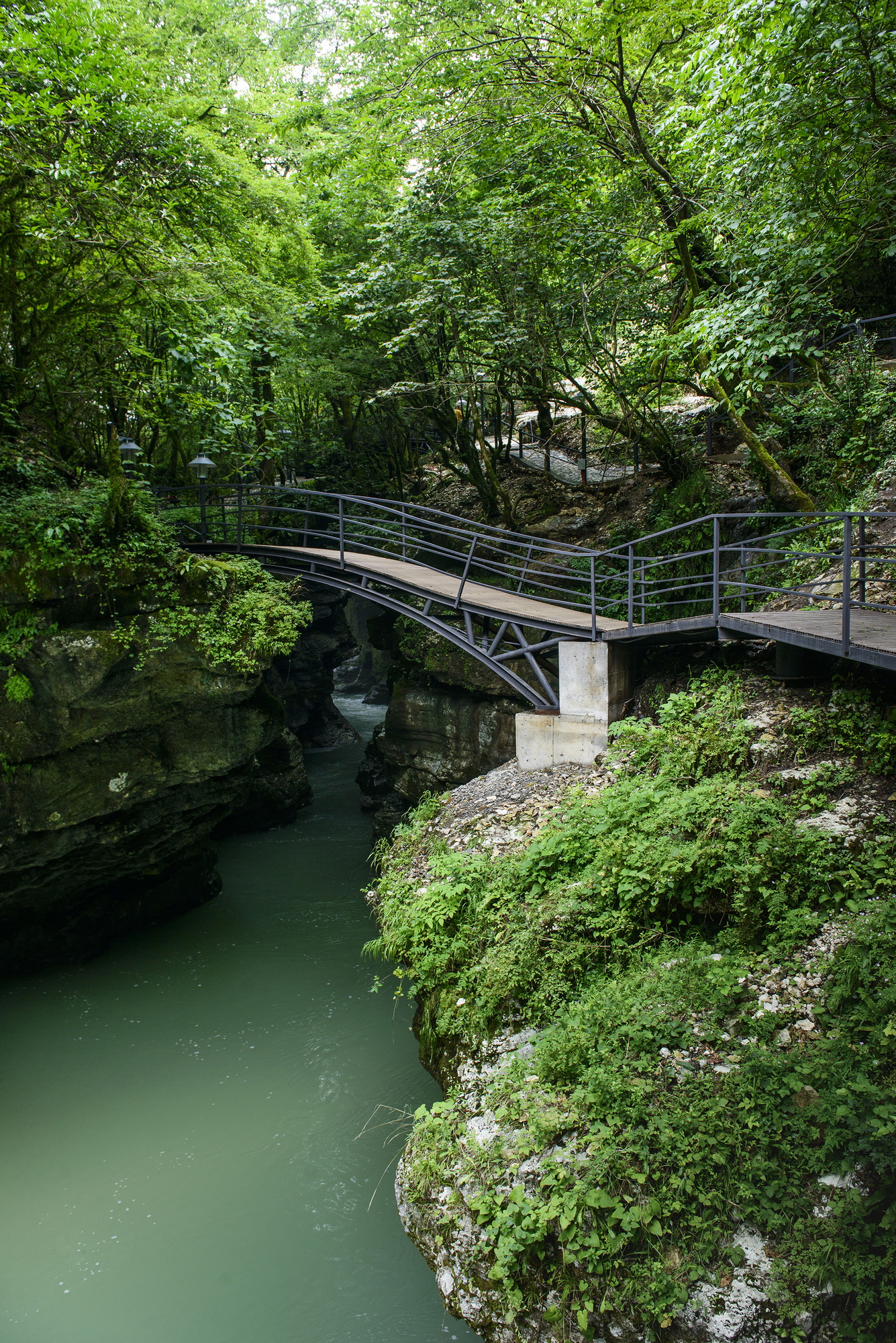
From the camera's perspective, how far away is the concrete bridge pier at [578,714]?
898cm

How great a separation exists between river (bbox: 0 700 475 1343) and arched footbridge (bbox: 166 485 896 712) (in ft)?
16.2

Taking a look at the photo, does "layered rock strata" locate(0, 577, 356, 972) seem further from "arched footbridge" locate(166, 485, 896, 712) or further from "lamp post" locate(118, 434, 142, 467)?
"arched footbridge" locate(166, 485, 896, 712)

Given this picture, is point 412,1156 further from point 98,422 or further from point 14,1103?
point 98,422

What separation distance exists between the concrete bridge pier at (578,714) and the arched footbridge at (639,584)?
235mm

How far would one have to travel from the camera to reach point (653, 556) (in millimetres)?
12422

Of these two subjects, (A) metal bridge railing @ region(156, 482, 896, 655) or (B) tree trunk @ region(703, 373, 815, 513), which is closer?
(A) metal bridge railing @ region(156, 482, 896, 655)

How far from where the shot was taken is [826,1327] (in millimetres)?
3494

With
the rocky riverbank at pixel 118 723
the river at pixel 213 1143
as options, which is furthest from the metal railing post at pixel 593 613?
the river at pixel 213 1143

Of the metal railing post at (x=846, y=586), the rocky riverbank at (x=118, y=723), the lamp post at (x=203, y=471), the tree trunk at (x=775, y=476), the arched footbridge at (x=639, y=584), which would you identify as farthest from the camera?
the lamp post at (x=203, y=471)

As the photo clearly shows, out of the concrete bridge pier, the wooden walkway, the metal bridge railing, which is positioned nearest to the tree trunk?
the metal bridge railing

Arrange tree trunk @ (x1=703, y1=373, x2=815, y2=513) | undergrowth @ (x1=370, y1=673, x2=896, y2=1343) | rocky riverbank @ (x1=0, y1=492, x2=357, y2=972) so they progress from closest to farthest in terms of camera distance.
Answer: undergrowth @ (x1=370, y1=673, x2=896, y2=1343)
rocky riverbank @ (x1=0, y1=492, x2=357, y2=972)
tree trunk @ (x1=703, y1=373, x2=815, y2=513)

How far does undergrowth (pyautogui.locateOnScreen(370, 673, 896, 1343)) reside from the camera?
3.71 meters

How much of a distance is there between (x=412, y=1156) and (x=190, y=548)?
32.4 feet

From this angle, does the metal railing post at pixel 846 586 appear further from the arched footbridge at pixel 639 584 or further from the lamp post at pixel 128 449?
the lamp post at pixel 128 449
